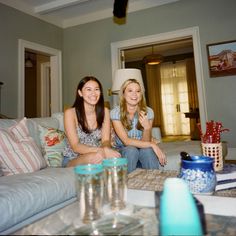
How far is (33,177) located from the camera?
141 centimetres

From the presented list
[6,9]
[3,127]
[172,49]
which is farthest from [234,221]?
[172,49]

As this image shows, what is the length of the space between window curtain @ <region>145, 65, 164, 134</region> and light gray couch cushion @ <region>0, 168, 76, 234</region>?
7.09 m

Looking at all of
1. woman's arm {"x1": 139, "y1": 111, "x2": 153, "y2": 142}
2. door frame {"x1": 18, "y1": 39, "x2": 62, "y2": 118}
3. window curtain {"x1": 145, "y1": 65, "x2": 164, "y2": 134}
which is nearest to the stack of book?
woman's arm {"x1": 139, "y1": 111, "x2": 153, "y2": 142}

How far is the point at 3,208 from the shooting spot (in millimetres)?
1048

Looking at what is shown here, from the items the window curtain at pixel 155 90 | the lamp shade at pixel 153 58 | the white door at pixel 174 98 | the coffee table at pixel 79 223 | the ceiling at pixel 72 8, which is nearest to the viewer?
the coffee table at pixel 79 223

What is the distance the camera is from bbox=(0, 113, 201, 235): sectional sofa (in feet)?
3.68

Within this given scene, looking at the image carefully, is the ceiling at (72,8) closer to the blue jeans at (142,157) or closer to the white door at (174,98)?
the blue jeans at (142,157)

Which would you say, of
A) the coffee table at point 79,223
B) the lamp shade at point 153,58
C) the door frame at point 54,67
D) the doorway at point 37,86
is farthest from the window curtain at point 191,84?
the coffee table at point 79,223

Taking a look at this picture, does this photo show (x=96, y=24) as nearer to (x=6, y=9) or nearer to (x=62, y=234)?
(x=6, y=9)

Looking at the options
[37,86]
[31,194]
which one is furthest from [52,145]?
[37,86]

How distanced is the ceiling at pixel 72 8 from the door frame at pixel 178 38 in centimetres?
50

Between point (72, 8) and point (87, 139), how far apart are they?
9.10 ft

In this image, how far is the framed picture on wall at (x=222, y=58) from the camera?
320 cm

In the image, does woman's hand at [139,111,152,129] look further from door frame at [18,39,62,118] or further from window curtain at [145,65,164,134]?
window curtain at [145,65,164,134]
